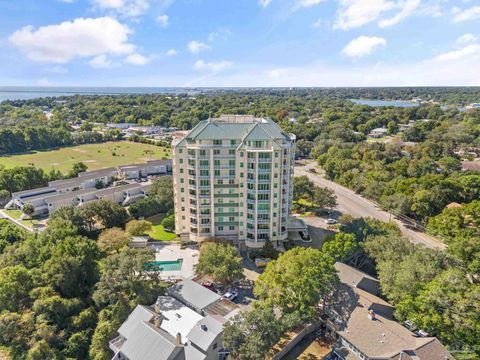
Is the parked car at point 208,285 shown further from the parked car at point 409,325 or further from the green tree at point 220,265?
the parked car at point 409,325

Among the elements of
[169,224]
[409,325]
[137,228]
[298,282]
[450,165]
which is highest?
[450,165]

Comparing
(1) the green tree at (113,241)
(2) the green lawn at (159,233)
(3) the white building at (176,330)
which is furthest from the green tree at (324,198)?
(1) the green tree at (113,241)

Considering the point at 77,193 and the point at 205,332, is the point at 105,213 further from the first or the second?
the point at 205,332

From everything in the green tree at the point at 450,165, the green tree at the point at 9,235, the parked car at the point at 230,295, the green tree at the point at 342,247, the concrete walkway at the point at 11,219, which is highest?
the green tree at the point at 450,165

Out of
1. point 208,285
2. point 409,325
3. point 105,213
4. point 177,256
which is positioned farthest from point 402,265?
point 105,213

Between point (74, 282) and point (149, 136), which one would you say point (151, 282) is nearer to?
point (74, 282)

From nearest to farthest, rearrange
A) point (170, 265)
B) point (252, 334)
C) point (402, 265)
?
1. point (252, 334)
2. point (402, 265)
3. point (170, 265)
